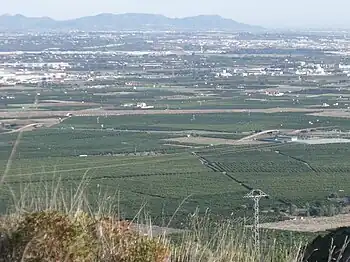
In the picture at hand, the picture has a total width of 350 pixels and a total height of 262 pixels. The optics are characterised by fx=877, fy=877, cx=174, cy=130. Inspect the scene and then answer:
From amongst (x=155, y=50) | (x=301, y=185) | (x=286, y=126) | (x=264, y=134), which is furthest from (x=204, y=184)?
(x=155, y=50)

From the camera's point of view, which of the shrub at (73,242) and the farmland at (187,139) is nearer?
the shrub at (73,242)

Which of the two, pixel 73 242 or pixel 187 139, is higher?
pixel 73 242

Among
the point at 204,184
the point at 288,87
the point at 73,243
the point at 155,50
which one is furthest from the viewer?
the point at 155,50

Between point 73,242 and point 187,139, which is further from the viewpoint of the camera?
point 187,139

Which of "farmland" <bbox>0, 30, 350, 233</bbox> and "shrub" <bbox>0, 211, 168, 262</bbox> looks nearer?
"shrub" <bbox>0, 211, 168, 262</bbox>

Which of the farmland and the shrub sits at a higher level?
the shrub

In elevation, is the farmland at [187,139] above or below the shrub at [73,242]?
below

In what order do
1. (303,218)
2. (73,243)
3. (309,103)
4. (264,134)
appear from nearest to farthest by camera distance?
(73,243)
(303,218)
(264,134)
(309,103)

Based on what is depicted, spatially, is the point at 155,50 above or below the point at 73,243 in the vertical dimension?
below

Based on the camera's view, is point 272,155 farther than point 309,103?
No

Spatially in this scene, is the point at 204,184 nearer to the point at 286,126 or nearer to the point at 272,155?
the point at 272,155
